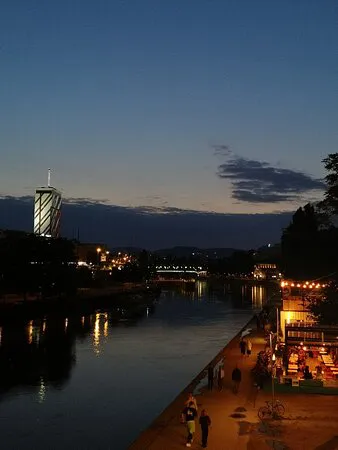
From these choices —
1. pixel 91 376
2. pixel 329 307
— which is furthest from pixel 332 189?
pixel 91 376

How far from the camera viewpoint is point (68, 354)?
4094 centimetres

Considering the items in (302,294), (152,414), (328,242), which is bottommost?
(152,414)

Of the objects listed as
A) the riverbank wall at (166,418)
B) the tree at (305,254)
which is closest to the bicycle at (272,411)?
the riverbank wall at (166,418)

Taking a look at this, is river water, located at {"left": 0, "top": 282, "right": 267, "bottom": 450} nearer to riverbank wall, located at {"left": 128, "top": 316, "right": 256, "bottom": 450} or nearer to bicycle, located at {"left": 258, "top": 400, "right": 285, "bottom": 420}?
riverbank wall, located at {"left": 128, "top": 316, "right": 256, "bottom": 450}

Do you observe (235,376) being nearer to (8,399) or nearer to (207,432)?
(207,432)

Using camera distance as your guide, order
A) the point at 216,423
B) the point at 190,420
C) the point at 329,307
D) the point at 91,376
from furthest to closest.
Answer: the point at 91,376
the point at 329,307
the point at 216,423
the point at 190,420

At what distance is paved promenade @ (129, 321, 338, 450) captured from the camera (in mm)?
14727

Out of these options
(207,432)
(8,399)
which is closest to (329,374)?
(207,432)

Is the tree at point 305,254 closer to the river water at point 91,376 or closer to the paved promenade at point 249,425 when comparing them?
the river water at point 91,376

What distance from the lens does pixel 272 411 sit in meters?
17.3

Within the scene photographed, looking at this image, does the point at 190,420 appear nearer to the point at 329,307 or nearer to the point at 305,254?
the point at 329,307

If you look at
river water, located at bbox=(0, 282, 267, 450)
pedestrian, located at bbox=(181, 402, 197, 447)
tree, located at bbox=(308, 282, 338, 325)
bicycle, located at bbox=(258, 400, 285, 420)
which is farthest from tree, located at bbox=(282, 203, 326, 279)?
pedestrian, located at bbox=(181, 402, 197, 447)

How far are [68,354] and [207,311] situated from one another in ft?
143

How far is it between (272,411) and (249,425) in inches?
50.1
